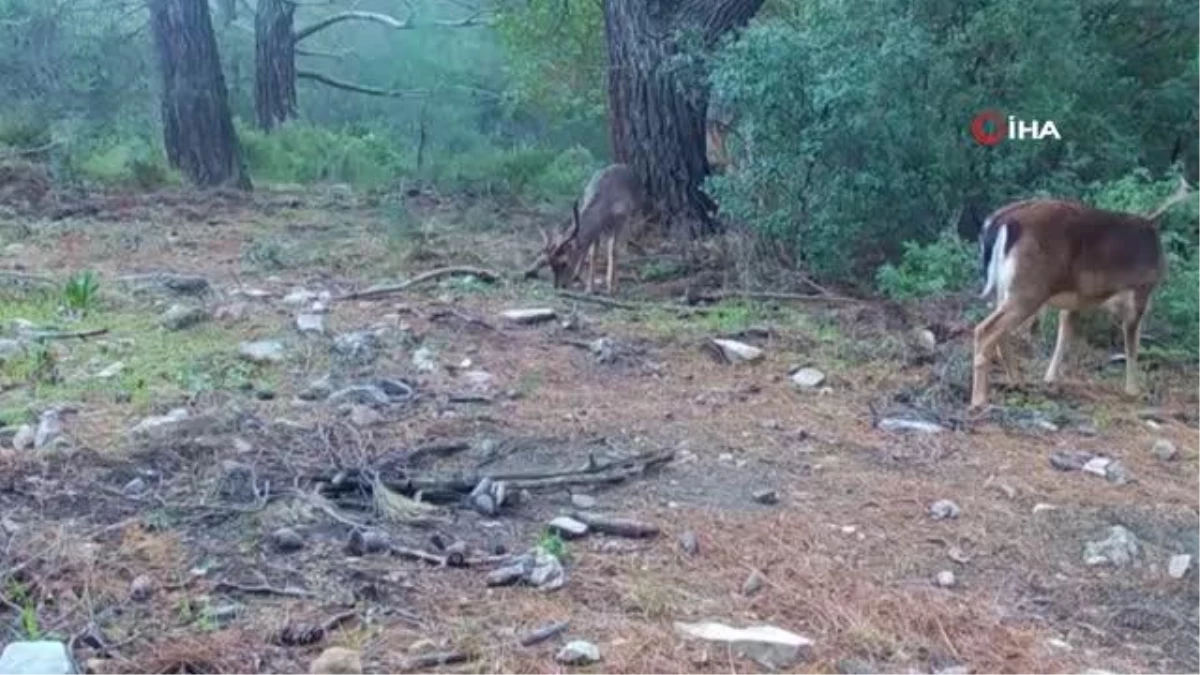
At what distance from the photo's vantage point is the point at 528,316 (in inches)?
316

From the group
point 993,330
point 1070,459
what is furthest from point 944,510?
point 993,330

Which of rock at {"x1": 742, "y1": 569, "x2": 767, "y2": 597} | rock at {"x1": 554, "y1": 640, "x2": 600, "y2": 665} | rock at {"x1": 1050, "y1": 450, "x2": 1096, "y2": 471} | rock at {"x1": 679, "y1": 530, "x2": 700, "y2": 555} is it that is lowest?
rock at {"x1": 1050, "y1": 450, "x2": 1096, "y2": 471}

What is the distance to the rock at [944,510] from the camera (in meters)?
5.04

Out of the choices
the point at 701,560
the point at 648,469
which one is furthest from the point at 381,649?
the point at 648,469

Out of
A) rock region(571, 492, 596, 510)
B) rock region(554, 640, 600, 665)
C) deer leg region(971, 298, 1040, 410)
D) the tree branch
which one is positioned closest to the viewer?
rock region(554, 640, 600, 665)

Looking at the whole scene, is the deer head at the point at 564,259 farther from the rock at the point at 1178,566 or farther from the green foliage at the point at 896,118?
the rock at the point at 1178,566

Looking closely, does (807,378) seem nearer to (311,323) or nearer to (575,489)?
(575,489)

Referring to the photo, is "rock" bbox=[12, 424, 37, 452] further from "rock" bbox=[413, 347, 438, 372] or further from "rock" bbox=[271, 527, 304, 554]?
"rock" bbox=[413, 347, 438, 372]

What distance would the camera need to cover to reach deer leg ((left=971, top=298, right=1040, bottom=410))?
261 inches

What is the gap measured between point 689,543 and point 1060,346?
337 centimetres

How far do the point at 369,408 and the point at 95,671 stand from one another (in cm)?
252

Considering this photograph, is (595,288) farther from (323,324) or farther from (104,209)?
(104,209)

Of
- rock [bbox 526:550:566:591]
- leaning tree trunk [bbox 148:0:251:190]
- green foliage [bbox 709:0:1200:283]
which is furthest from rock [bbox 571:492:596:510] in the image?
leaning tree trunk [bbox 148:0:251:190]

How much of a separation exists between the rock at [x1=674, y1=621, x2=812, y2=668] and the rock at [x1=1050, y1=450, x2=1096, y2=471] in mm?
2233
